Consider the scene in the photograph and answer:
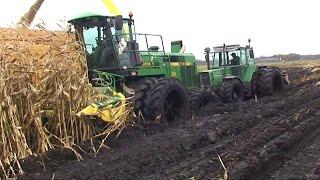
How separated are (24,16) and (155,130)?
3163 millimetres

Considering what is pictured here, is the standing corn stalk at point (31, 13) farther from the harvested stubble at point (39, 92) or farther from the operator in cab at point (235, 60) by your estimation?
the operator in cab at point (235, 60)

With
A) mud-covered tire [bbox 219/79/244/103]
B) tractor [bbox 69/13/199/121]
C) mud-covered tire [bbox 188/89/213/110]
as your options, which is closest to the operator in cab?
mud-covered tire [bbox 219/79/244/103]

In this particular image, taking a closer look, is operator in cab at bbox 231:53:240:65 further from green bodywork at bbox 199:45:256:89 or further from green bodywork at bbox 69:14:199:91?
green bodywork at bbox 69:14:199:91

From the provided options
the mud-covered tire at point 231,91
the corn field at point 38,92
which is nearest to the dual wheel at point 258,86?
the mud-covered tire at point 231,91

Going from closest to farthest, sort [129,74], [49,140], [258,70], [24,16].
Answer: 1. [49,140]
2. [24,16]
3. [129,74]
4. [258,70]

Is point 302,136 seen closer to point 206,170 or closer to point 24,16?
point 206,170

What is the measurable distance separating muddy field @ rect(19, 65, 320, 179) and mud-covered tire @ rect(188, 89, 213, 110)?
243cm

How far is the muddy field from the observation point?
607cm

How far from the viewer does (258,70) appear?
58.5 feet

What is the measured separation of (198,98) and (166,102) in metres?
3.25

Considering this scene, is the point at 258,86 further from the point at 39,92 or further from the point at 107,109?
the point at 39,92

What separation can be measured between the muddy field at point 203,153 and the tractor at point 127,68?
47 cm

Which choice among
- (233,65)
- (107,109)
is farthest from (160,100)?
(233,65)

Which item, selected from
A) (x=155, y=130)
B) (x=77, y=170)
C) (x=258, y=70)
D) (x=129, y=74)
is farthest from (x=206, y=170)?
(x=258, y=70)
